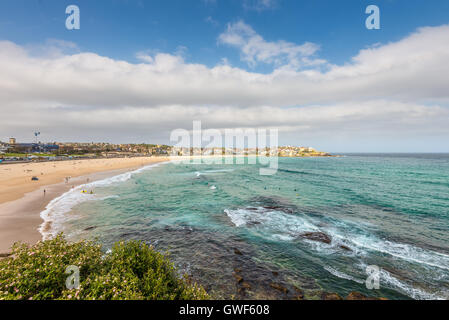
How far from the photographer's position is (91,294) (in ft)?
20.8

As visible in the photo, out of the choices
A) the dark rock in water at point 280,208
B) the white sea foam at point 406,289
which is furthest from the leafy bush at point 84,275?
the dark rock in water at point 280,208

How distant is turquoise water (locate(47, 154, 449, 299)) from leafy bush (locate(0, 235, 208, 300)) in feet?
14.9

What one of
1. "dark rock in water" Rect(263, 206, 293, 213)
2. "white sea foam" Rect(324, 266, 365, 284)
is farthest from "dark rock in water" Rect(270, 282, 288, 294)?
"dark rock in water" Rect(263, 206, 293, 213)

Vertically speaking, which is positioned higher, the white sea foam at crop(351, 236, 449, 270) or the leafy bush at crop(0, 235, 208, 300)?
the leafy bush at crop(0, 235, 208, 300)

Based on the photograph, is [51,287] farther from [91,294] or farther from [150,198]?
[150,198]

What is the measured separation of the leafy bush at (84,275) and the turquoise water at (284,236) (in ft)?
14.9

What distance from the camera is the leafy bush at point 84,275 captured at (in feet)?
20.4

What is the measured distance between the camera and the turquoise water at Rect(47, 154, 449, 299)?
12109 mm

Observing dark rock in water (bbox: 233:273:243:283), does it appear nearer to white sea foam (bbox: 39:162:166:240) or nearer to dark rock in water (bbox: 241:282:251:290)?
dark rock in water (bbox: 241:282:251:290)

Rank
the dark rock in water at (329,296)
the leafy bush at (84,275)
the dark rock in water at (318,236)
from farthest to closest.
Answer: the dark rock in water at (318,236) < the dark rock in water at (329,296) < the leafy bush at (84,275)

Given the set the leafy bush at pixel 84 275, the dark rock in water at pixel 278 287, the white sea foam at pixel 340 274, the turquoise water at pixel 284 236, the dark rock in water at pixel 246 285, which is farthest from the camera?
the white sea foam at pixel 340 274

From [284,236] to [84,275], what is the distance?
16.0m

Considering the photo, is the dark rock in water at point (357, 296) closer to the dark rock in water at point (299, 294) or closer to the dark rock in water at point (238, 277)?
the dark rock in water at point (299, 294)
